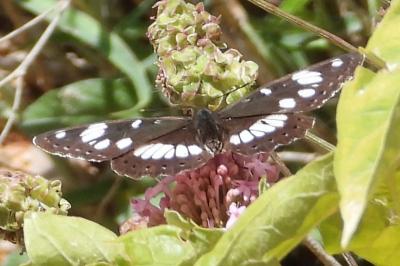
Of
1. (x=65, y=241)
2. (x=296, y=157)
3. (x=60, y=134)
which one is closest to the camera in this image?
(x=65, y=241)

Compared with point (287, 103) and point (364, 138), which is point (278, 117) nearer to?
point (287, 103)

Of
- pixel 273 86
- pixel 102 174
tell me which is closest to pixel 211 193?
pixel 273 86

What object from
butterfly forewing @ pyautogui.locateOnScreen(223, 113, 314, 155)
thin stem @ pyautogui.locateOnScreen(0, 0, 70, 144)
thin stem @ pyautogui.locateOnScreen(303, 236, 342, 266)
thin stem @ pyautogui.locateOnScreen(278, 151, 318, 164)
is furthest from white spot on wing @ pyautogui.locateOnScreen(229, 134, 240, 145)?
thin stem @ pyautogui.locateOnScreen(278, 151, 318, 164)

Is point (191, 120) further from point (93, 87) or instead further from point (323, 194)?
point (93, 87)

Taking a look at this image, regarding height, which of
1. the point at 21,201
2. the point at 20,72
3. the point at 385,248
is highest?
the point at 20,72

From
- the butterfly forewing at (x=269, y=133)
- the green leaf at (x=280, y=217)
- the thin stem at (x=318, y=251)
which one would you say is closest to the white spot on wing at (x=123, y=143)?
the butterfly forewing at (x=269, y=133)

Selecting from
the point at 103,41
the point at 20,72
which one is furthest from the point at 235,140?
the point at 103,41

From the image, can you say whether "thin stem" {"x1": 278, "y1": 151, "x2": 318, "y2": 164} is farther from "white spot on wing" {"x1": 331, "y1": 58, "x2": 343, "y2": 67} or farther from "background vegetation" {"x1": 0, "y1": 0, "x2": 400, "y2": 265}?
"white spot on wing" {"x1": 331, "y1": 58, "x2": 343, "y2": 67}

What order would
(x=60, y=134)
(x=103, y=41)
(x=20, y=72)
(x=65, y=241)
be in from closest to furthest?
(x=65, y=241)
(x=60, y=134)
(x=20, y=72)
(x=103, y=41)
